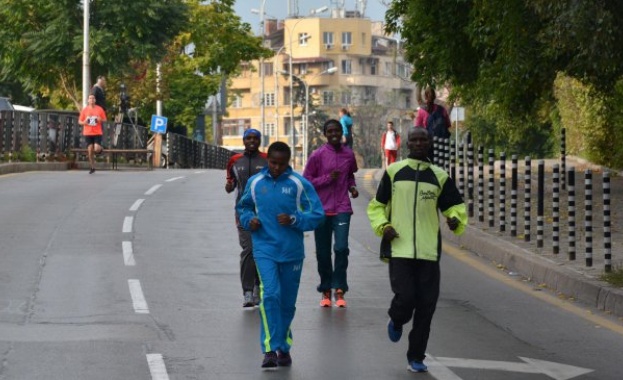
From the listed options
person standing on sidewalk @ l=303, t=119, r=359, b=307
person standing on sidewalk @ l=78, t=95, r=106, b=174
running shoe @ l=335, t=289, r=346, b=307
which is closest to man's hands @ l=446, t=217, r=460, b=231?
person standing on sidewalk @ l=303, t=119, r=359, b=307

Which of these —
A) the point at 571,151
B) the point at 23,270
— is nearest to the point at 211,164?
the point at 571,151

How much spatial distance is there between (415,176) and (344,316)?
11.2 ft

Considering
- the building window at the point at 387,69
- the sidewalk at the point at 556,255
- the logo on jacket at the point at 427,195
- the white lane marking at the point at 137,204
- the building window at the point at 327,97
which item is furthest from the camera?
the building window at the point at 387,69

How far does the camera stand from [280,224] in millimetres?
10695

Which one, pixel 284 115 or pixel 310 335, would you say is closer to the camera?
pixel 310 335

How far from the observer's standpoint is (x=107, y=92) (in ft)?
215

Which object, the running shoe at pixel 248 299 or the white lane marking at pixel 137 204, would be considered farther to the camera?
the white lane marking at pixel 137 204

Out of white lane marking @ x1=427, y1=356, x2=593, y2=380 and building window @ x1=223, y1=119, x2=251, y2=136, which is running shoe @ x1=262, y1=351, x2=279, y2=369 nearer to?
white lane marking @ x1=427, y1=356, x2=593, y2=380

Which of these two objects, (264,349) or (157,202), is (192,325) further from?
(157,202)

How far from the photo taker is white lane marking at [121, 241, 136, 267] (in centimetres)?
1777

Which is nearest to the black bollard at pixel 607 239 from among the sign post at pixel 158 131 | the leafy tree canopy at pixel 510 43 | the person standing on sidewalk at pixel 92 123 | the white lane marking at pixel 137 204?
the leafy tree canopy at pixel 510 43

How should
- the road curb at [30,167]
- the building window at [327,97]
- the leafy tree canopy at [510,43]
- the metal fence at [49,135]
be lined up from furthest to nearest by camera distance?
the building window at [327,97], the metal fence at [49,135], the road curb at [30,167], the leafy tree canopy at [510,43]

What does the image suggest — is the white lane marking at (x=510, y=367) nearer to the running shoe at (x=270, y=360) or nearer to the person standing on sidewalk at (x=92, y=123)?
the running shoe at (x=270, y=360)

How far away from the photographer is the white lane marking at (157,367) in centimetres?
1010
